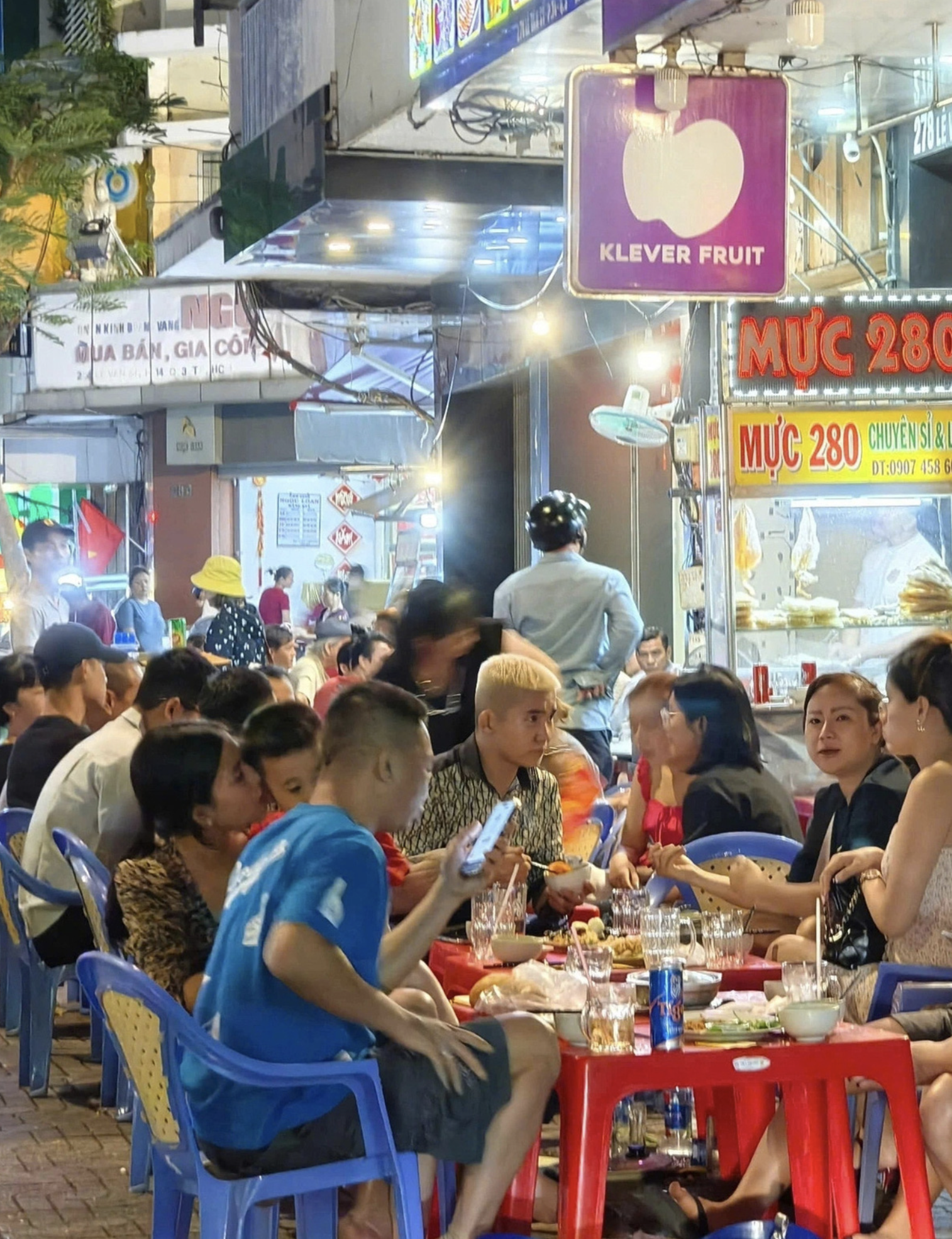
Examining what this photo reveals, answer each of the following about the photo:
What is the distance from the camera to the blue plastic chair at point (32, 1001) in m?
7.15

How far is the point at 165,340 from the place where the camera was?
23953 millimetres

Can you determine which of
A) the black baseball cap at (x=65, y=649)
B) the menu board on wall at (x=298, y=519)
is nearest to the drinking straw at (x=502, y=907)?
the black baseball cap at (x=65, y=649)

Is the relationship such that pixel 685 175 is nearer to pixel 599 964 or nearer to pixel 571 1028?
pixel 599 964

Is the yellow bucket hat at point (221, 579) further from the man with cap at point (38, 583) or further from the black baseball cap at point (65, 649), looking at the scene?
the black baseball cap at point (65, 649)

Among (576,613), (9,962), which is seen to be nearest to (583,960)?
(9,962)

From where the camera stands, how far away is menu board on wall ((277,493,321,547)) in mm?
30516

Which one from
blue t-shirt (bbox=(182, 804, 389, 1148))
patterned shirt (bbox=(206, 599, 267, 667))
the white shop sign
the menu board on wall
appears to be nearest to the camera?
blue t-shirt (bbox=(182, 804, 389, 1148))

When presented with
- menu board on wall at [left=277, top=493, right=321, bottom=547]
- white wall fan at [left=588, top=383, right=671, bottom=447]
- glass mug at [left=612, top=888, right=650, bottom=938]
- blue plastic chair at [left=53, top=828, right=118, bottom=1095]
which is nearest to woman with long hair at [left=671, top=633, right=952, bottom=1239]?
glass mug at [left=612, top=888, right=650, bottom=938]

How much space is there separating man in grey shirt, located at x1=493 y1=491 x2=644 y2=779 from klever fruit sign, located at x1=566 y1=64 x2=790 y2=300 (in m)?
2.56

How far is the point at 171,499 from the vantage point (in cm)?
2973

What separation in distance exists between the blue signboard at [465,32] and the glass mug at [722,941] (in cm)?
407

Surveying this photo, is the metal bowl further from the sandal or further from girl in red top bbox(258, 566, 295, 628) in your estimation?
girl in red top bbox(258, 566, 295, 628)

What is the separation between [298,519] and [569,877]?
25302 millimetres

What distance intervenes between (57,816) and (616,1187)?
8.41 ft
